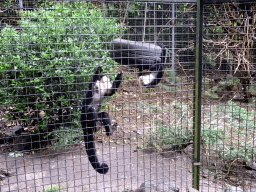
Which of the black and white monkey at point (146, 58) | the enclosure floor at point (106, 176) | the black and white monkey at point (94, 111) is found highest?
the black and white monkey at point (146, 58)

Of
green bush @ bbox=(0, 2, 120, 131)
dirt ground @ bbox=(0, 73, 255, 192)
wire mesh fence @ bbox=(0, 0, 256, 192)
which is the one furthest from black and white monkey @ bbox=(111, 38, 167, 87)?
green bush @ bbox=(0, 2, 120, 131)

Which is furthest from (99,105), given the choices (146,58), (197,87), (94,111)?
(197,87)

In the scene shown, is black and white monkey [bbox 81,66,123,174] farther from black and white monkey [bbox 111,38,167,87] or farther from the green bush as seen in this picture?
black and white monkey [bbox 111,38,167,87]

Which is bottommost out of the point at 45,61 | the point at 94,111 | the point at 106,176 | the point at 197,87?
the point at 106,176

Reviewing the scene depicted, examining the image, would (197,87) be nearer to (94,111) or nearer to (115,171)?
(94,111)

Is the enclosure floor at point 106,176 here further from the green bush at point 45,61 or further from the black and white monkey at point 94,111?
the green bush at point 45,61

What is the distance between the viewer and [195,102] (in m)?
2.47

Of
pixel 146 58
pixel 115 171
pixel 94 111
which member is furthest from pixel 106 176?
pixel 146 58

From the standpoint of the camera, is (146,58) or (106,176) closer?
(146,58)

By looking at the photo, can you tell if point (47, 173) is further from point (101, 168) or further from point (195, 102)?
point (195, 102)

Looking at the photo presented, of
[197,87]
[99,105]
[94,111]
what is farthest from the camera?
[99,105]

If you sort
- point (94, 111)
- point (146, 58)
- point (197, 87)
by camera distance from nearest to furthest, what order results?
1. point (197, 87)
2. point (146, 58)
3. point (94, 111)

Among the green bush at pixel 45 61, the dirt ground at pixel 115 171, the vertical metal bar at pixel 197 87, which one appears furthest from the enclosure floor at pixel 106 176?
the green bush at pixel 45 61

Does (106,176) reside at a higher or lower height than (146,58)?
lower
